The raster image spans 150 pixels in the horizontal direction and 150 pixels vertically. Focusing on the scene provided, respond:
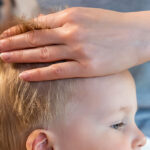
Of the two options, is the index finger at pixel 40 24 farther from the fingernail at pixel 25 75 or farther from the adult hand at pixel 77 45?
the fingernail at pixel 25 75

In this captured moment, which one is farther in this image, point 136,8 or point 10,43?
point 136,8

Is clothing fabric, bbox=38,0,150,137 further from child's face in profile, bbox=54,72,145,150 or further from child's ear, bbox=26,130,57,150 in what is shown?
child's ear, bbox=26,130,57,150

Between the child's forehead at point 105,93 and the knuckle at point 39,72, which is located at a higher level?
the knuckle at point 39,72

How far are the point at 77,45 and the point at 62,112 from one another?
188 mm

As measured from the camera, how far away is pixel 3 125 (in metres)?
0.71

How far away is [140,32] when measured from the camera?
2.32 ft

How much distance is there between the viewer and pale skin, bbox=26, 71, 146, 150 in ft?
2.29

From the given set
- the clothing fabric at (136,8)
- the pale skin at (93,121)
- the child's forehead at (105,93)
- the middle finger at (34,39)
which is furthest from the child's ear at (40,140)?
the clothing fabric at (136,8)

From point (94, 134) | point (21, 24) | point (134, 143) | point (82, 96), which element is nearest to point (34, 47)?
point (21, 24)

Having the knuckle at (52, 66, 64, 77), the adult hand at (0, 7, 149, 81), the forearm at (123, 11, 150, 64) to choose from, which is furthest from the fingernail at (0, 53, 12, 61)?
the forearm at (123, 11, 150, 64)

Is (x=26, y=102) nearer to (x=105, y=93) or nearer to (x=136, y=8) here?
(x=105, y=93)

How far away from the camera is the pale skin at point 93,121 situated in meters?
0.70

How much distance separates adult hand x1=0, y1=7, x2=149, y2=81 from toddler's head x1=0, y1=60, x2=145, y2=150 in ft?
0.12

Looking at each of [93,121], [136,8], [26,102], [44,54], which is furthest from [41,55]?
[136,8]
